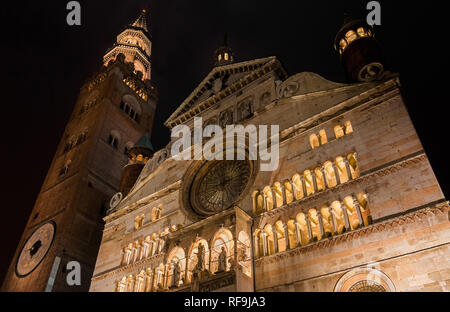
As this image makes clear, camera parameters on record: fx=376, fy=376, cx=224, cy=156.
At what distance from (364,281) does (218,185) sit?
10.0m

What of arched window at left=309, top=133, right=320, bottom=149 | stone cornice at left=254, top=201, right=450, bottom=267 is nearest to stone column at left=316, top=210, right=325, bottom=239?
stone cornice at left=254, top=201, right=450, bottom=267

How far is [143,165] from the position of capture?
30.0m

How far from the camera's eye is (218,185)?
68.9ft

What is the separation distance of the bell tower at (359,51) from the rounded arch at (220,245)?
32.4ft

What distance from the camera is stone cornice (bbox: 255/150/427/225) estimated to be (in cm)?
1401

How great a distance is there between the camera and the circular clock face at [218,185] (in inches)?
782

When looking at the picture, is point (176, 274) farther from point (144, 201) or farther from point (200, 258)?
point (144, 201)

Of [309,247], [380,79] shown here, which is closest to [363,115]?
[380,79]

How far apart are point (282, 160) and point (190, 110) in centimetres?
1099

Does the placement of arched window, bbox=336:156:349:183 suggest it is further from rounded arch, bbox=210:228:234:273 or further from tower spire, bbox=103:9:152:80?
tower spire, bbox=103:9:152:80

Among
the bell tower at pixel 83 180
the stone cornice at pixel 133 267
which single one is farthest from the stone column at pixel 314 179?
the bell tower at pixel 83 180

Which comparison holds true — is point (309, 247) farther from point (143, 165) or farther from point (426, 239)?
point (143, 165)
